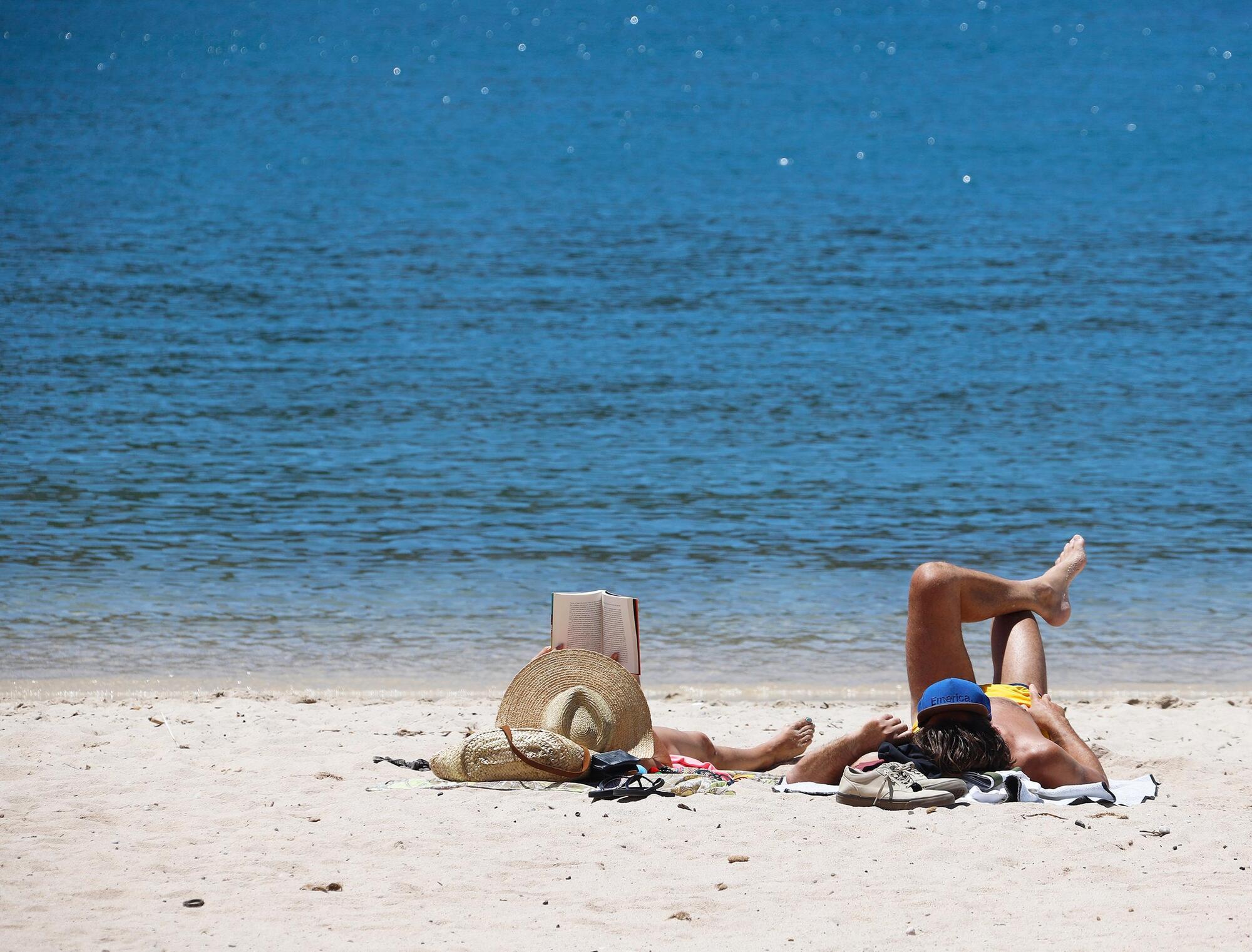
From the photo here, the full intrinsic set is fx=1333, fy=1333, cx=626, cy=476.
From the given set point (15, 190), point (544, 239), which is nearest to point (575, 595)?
point (544, 239)

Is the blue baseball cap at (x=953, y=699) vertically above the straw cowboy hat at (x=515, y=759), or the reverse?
the blue baseball cap at (x=953, y=699)

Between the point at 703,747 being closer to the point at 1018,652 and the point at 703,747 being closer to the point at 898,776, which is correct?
the point at 898,776

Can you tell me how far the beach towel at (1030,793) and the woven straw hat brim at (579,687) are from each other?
2.34 ft

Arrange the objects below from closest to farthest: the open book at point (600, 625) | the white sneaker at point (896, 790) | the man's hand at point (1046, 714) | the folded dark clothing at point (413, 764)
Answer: the white sneaker at point (896, 790) < the man's hand at point (1046, 714) < the folded dark clothing at point (413, 764) < the open book at point (600, 625)

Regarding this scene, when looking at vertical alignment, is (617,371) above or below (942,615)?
above

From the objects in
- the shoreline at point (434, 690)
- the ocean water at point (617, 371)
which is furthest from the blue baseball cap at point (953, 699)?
the ocean water at point (617, 371)

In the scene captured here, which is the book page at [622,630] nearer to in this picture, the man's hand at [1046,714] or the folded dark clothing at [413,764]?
the folded dark clothing at [413,764]

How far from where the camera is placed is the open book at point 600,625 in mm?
6012

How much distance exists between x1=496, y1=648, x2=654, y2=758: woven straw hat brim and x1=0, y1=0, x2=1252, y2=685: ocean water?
2.37 meters

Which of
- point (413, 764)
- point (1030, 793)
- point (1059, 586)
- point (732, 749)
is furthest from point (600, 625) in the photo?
point (1059, 586)

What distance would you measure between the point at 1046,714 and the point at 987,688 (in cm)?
31

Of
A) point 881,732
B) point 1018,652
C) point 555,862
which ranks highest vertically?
point 1018,652

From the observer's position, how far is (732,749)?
613 centimetres

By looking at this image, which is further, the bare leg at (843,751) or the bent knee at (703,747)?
the bent knee at (703,747)
